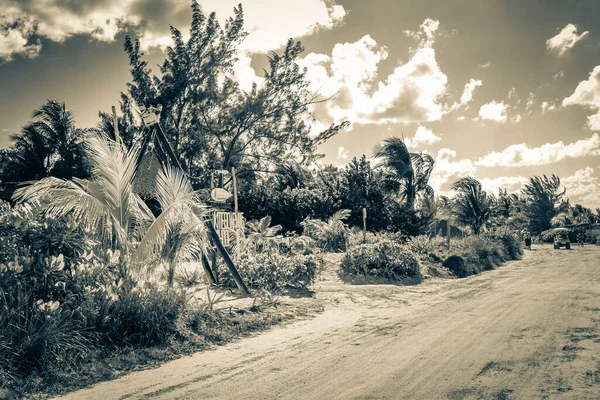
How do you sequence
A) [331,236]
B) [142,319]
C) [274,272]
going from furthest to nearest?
[331,236]
[274,272]
[142,319]

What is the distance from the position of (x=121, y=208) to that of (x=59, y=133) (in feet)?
63.4

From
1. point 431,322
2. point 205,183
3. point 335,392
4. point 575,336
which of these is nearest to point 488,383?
point 335,392

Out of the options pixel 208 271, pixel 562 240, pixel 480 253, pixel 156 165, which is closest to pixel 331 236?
pixel 480 253

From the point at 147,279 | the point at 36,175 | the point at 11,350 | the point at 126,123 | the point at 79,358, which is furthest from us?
the point at 126,123

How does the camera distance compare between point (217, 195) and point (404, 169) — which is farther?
point (404, 169)

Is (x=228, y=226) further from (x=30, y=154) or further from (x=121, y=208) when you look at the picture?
(x=30, y=154)

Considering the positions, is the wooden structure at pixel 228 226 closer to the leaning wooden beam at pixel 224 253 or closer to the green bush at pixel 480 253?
the leaning wooden beam at pixel 224 253

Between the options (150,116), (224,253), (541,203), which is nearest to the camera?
(224,253)

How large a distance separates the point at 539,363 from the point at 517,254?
1933 centimetres

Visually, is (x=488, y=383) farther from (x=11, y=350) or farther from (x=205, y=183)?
(x=205, y=183)

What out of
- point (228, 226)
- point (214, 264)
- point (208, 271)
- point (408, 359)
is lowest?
point (408, 359)

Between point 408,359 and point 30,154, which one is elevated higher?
point 30,154

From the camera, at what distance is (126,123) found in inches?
938

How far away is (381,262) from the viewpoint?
500 inches
